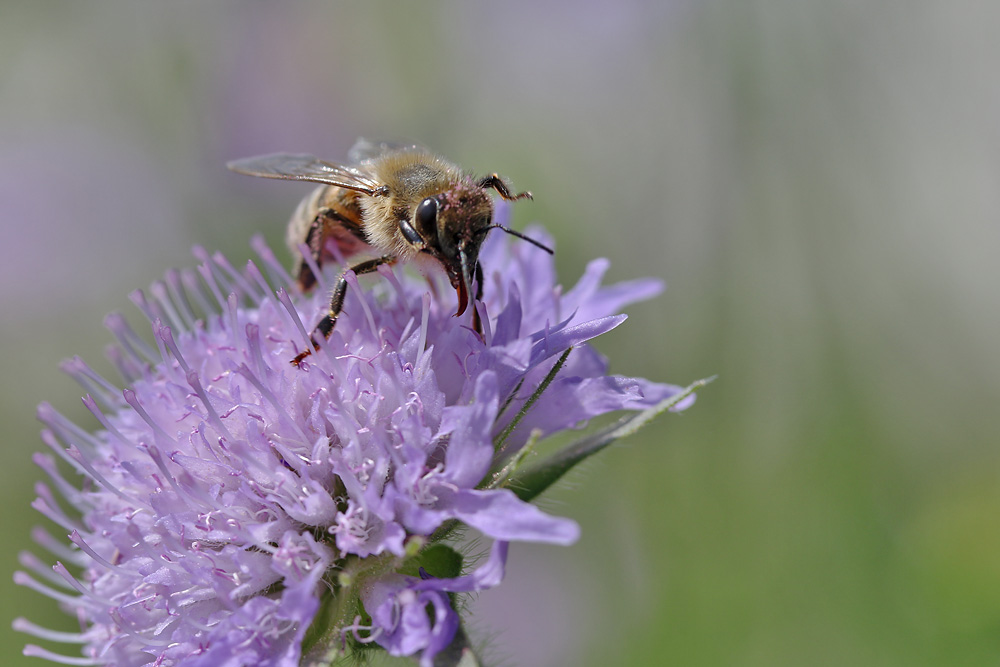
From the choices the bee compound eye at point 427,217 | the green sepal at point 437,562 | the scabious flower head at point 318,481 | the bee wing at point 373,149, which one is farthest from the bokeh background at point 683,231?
the bee compound eye at point 427,217

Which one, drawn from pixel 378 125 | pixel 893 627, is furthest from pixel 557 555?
pixel 378 125

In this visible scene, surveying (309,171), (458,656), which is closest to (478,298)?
(309,171)

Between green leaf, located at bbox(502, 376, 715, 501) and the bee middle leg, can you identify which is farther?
the bee middle leg

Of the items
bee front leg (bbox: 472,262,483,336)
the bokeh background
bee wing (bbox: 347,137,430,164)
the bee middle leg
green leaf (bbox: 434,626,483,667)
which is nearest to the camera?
green leaf (bbox: 434,626,483,667)

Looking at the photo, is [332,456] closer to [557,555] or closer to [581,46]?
[557,555]

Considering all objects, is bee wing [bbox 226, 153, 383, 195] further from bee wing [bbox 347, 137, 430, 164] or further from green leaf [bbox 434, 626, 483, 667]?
green leaf [bbox 434, 626, 483, 667]

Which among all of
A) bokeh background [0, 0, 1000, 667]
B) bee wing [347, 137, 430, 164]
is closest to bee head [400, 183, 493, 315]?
bee wing [347, 137, 430, 164]
